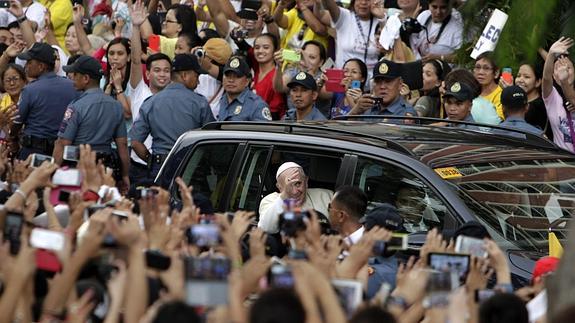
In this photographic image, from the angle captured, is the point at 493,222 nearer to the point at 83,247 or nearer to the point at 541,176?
the point at 541,176

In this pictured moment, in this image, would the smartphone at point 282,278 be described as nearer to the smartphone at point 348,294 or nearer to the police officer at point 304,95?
the smartphone at point 348,294

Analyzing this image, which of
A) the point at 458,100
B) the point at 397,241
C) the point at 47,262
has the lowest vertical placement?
the point at 458,100

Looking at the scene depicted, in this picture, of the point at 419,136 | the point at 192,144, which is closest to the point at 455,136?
the point at 419,136

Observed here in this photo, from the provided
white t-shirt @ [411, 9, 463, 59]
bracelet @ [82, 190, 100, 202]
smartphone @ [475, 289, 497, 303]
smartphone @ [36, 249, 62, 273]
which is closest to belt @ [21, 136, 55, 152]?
white t-shirt @ [411, 9, 463, 59]

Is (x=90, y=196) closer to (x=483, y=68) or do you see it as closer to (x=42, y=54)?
(x=483, y=68)

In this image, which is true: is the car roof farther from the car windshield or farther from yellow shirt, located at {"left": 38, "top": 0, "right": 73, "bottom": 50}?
yellow shirt, located at {"left": 38, "top": 0, "right": 73, "bottom": 50}

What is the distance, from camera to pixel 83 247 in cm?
587

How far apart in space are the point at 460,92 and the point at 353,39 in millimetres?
2767

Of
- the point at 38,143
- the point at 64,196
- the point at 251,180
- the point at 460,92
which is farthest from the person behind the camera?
the point at 38,143

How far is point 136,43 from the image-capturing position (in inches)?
545

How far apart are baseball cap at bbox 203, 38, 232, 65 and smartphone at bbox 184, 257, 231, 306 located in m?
8.49

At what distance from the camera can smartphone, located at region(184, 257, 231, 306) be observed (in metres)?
5.17

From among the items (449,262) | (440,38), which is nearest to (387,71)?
(440,38)

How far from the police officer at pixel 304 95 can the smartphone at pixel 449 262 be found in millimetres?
5537
